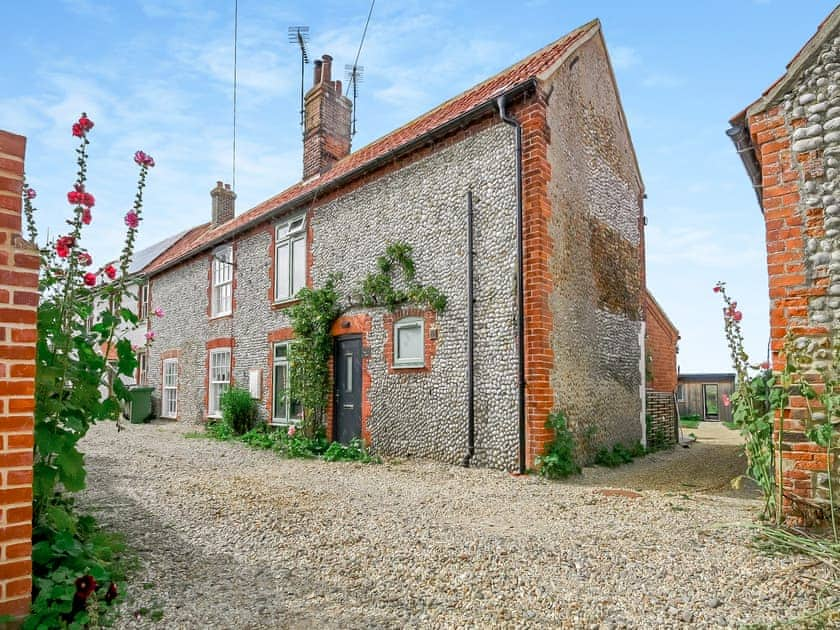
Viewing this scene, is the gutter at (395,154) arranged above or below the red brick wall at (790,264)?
above

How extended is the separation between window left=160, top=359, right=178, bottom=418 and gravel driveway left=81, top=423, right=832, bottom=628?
11.0 metres

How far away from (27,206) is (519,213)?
6027 mm

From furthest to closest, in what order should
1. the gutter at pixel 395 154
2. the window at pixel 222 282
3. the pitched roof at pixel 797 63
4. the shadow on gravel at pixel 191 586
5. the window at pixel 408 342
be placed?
the window at pixel 222 282
the window at pixel 408 342
the gutter at pixel 395 154
the pitched roof at pixel 797 63
the shadow on gravel at pixel 191 586

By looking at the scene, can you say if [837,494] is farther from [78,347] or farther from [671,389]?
[671,389]

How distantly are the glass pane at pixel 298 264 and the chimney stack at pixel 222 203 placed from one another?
8.00 m

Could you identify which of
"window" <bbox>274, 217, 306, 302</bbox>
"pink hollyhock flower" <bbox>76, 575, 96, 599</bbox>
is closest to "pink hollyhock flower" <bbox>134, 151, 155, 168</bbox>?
"pink hollyhock flower" <bbox>76, 575, 96, 599</bbox>

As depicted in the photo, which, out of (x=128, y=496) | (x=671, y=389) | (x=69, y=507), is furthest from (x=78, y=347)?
(x=671, y=389)

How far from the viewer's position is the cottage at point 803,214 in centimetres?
455

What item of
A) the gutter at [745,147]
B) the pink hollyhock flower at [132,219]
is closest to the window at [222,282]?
the pink hollyhock flower at [132,219]

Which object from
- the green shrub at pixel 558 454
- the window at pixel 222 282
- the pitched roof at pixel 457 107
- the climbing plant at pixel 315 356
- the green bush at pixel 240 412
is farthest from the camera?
the window at pixel 222 282

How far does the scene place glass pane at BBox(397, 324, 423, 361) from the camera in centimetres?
933

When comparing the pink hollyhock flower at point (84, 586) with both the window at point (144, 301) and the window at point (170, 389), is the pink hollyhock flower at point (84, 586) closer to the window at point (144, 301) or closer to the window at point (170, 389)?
the window at point (170, 389)

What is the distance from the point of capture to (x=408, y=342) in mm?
9516

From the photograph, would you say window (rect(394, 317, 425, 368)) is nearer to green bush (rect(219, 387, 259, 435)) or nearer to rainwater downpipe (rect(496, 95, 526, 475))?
rainwater downpipe (rect(496, 95, 526, 475))
